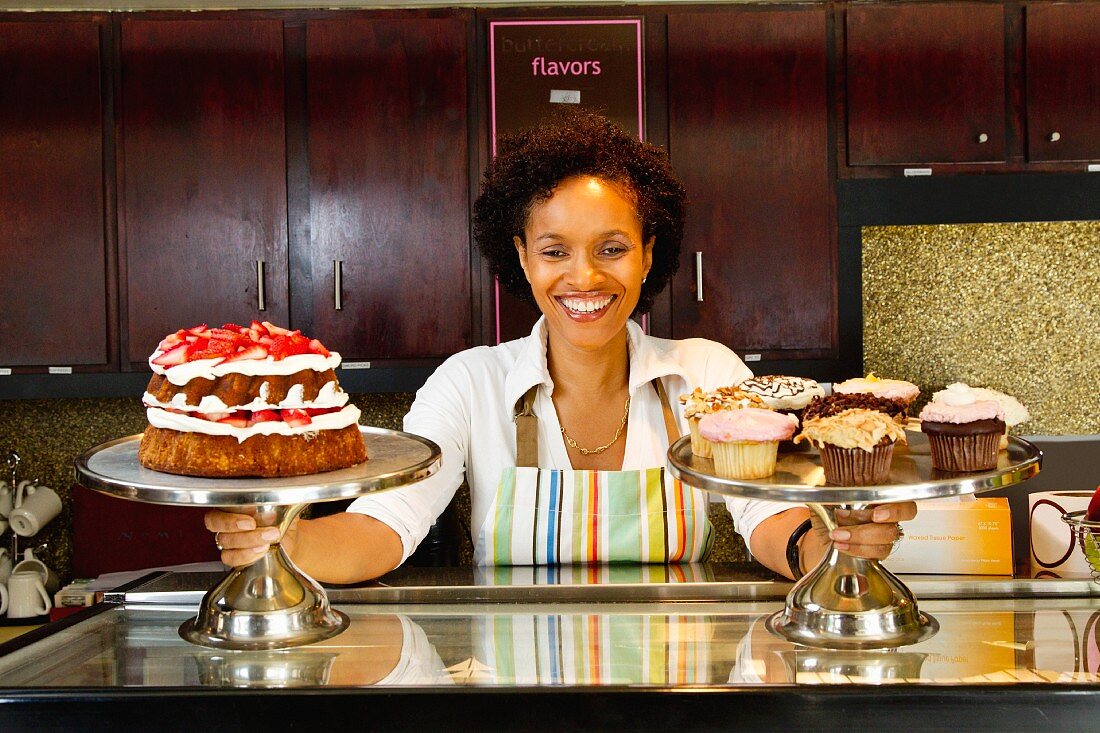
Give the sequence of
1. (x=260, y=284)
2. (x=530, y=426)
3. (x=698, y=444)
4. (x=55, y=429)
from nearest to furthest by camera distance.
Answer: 1. (x=698, y=444)
2. (x=530, y=426)
3. (x=260, y=284)
4. (x=55, y=429)

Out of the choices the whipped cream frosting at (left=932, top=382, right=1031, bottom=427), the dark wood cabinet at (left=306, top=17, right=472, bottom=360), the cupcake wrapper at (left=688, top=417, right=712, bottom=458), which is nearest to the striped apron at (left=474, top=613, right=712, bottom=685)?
the cupcake wrapper at (left=688, top=417, right=712, bottom=458)

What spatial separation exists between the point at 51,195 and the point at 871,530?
274 cm

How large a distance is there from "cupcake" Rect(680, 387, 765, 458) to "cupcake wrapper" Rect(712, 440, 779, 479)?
79mm

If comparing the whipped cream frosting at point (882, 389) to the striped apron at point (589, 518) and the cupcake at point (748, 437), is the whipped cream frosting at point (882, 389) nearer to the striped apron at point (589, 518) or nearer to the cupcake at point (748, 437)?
the cupcake at point (748, 437)

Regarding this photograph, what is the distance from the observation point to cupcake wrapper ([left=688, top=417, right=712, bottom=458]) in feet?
4.72

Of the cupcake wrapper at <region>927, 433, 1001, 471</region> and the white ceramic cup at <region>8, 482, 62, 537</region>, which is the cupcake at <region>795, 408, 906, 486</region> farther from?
the white ceramic cup at <region>8, 482, 62, 537</region>

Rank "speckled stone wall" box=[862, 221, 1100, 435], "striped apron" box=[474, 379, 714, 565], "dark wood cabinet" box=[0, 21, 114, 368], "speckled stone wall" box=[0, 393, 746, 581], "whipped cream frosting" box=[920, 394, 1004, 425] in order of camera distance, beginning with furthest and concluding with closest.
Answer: "speckled stone wall" box=[862, 221, 1100, 435] < "speckled stone wall" box=[0, 393, 746, 581] < "dark wood cabinet" box=[0, 21, 114, 368] < "striped apron" box=[474, 379, 714, 565] < "whipped cream frosting" box=[920, 394, 1004, 425]

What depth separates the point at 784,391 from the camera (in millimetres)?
1624

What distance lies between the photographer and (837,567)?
4.18 ft

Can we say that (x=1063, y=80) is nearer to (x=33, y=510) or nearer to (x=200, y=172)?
(x=200, y=172)

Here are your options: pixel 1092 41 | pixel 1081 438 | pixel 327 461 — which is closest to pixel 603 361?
pixel 327 461

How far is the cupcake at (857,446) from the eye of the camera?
48.1 inches

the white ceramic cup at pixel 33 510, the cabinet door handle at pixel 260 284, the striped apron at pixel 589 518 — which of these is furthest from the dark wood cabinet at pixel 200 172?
the striped apron at pixel 589 518

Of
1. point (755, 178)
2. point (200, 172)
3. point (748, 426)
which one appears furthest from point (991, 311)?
point (200, 172)
